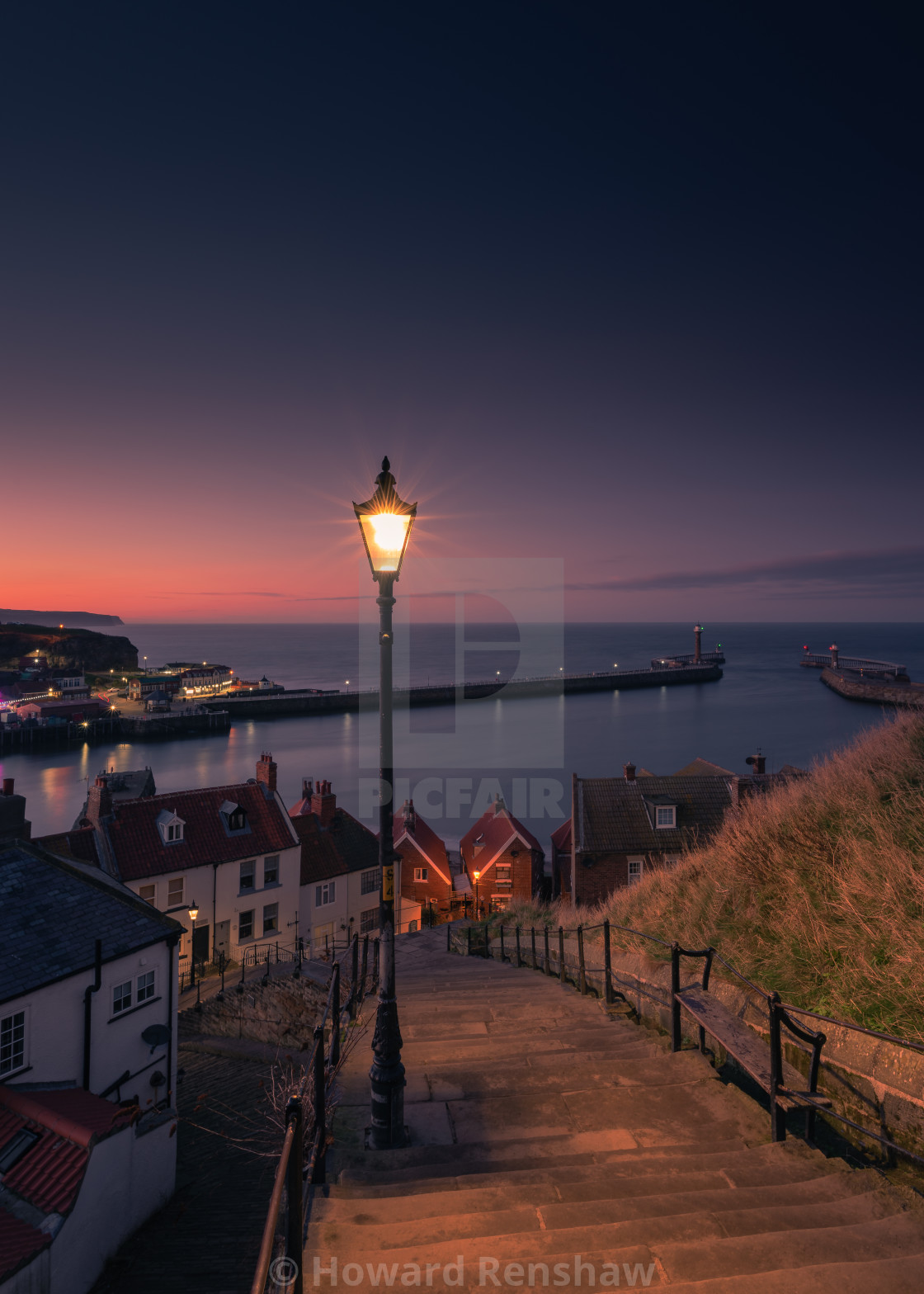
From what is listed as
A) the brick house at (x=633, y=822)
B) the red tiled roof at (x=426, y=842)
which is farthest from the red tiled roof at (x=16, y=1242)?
the red tiled roof at (x=426, y=842)

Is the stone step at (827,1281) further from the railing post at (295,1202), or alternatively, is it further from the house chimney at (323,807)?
the house chimney at (323,807)

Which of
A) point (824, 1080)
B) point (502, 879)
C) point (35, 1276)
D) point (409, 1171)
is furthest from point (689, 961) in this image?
point (502, 879)

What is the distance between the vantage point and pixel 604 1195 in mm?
4207

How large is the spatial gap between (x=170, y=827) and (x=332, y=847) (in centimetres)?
896

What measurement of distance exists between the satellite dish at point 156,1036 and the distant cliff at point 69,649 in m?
191

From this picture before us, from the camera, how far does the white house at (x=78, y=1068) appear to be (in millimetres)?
10211

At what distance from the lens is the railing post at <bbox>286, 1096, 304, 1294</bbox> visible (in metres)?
3.26

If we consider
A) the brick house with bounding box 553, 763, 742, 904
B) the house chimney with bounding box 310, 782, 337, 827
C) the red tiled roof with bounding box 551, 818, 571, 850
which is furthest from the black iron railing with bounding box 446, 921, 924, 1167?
the red tiled roof with bounding box 551, 818, 571, 850

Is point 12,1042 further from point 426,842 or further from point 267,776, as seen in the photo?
point 426,842

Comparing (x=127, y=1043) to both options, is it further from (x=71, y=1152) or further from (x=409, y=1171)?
(x=409, y=1171)

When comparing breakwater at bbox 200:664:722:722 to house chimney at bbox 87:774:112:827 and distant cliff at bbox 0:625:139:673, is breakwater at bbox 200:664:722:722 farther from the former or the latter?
distant cliff at bbox 0:625:139:673

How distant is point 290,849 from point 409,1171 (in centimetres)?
2925

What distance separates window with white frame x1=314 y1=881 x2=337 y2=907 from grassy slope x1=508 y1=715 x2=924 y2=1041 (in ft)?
77.2

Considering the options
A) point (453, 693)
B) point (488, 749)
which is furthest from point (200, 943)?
point (453, 693)
